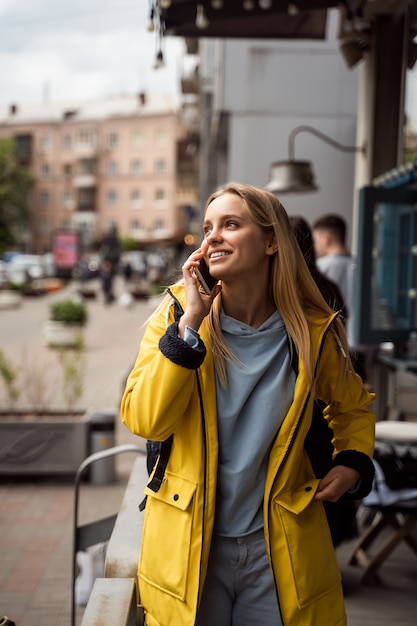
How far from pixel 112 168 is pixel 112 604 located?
96491 millimetres

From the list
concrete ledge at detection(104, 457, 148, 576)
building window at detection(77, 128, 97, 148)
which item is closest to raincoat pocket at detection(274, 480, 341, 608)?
concrete ledge at detection(104, 457, 148, 576)

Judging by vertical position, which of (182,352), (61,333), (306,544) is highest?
(182,352)

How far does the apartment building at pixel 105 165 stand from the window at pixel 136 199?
4.5 inches

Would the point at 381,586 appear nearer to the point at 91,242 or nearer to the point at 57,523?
the point at 57,523

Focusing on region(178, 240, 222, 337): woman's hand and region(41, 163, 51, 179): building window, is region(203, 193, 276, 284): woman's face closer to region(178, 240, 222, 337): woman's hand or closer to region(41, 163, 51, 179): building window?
region(178, 240, 222, 337): woman's hand

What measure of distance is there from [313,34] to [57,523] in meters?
4.68

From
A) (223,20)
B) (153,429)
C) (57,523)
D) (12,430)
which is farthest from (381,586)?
(223,20)

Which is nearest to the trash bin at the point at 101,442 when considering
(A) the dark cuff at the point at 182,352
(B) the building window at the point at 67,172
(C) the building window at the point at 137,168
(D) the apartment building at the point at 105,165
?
(A) the dark cuff at the point at 182,352

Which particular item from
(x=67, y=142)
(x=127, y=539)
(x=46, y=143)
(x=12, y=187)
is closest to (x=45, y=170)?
(x=46, y=143)

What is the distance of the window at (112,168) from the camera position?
314 feet

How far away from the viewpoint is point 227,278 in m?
2.24

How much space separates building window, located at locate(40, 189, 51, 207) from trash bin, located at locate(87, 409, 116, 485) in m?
98.1

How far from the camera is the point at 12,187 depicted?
92.8 m

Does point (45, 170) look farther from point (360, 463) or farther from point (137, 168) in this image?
point (360, 463)
